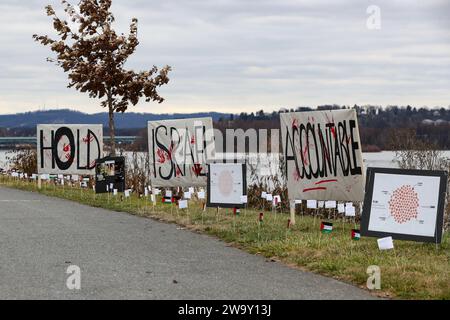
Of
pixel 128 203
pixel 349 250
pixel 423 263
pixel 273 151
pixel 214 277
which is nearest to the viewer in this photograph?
pixel 214 277

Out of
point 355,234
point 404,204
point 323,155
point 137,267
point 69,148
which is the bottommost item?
point 137,267

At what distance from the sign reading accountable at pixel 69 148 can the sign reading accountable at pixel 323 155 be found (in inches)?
519

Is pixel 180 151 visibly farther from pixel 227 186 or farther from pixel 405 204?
pixel 405 204

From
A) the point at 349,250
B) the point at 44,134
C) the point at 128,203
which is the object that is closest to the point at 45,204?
the point at 128,203

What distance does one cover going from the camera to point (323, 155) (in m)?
15.0

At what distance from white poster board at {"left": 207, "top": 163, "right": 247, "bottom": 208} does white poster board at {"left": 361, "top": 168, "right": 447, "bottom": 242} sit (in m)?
5.13

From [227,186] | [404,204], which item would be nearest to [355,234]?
[404,204]

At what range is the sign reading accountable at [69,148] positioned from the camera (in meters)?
27.6

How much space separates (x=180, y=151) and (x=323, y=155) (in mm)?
6052

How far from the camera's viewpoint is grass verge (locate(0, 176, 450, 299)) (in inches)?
367

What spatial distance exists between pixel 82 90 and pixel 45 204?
9.35m

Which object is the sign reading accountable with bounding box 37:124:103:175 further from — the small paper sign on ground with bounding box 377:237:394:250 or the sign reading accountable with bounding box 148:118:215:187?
the small paper sign on ground with bounding box 377:237:394:250

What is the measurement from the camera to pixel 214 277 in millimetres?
9859
